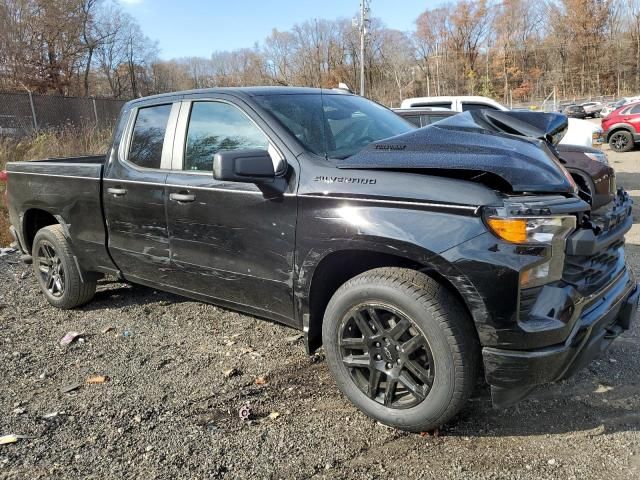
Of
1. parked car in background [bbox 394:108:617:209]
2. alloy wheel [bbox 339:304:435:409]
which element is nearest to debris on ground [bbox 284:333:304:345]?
alloy wheel [bbox 339:304:435:409]

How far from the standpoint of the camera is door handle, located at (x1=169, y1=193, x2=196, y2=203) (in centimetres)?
346

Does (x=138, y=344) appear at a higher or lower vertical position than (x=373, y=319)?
lower

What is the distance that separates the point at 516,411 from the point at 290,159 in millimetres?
1940

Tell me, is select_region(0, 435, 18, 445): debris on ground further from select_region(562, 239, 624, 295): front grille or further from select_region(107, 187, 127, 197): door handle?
select_region(562, 239, 624, 295): front grille

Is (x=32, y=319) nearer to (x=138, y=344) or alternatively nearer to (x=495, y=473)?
(x=138, y=344)

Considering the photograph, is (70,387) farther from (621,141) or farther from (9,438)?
(621,141)

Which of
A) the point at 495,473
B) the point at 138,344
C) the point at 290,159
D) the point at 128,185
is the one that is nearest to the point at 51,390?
the point at 138,344

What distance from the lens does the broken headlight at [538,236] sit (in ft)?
7.57

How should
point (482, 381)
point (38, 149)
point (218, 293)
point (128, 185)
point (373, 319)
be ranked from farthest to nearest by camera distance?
point (38, 149)
point (128, 185)
point (218, 293)
point (482, 381)
point (373, 319)

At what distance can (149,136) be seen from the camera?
401cm

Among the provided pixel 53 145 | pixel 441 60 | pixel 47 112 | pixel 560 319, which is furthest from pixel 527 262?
pixel 441 60

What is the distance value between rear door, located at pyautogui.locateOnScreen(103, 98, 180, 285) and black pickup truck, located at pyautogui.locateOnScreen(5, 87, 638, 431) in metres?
0.02

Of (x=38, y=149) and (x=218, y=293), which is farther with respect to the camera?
(x=38, y=149)

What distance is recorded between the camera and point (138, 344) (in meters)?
4.11
